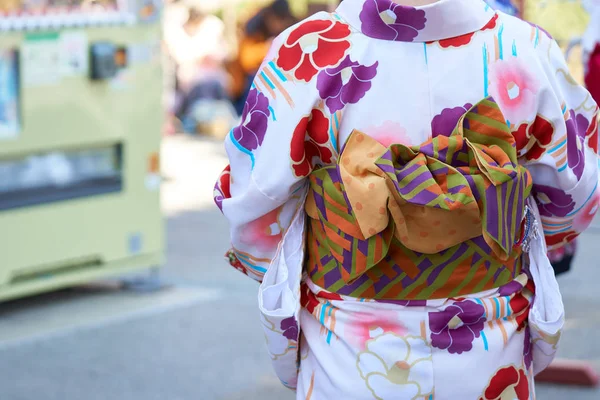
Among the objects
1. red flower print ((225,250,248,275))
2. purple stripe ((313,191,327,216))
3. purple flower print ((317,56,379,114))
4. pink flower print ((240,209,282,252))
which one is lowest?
red flower print ((225,250,248,275))

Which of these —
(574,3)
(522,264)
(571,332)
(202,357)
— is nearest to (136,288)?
(202,357)

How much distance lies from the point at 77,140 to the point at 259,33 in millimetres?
5421

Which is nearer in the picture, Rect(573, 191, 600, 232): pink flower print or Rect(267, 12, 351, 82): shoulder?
Rect(267, 12, 351, 82): shoulder

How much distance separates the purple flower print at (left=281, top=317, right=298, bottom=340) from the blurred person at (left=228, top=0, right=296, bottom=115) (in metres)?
7.39

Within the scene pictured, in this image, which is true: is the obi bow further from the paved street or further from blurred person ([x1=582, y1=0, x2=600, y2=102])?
the paved street

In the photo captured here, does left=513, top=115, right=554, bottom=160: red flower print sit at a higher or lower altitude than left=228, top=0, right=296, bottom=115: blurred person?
higher

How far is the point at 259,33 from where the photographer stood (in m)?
9.83

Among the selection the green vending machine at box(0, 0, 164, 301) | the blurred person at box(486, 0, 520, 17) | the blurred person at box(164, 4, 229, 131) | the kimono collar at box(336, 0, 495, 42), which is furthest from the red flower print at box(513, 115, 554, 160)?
the blurred person at box(164, 4, 229, 131)

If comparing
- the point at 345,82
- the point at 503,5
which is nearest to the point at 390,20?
the point at 345,82

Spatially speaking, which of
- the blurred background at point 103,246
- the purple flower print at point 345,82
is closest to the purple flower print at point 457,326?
the purple flower print at point 345,82

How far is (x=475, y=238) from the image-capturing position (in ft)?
6.40

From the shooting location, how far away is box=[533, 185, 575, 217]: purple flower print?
2.08 m

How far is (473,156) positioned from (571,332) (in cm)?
290

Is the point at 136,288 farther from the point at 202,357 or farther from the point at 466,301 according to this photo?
the point at 466,301
